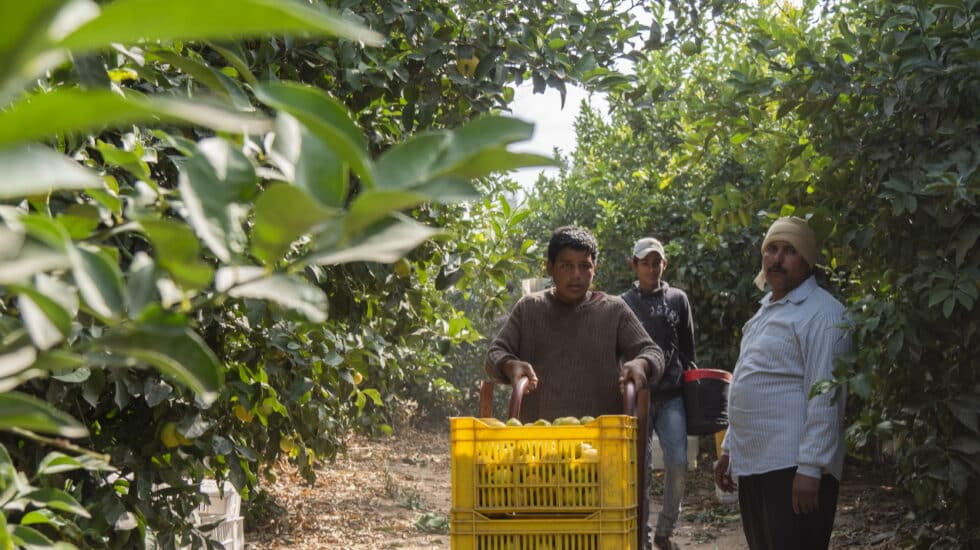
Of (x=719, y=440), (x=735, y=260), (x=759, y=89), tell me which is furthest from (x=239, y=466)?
(x=735, y=260)

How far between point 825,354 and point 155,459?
2217 millimetres

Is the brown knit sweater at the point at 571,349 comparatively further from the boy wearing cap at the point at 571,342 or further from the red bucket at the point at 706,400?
the red bucket at the point at 706,400

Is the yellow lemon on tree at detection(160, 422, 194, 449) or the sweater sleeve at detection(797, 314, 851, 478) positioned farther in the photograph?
the sweater sleeve at detection(797, 314, 851, 478)

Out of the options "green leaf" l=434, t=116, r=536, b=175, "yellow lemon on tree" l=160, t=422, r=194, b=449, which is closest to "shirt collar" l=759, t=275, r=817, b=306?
"yellow lemon on tree" l=160, t=422, r=194, b=449

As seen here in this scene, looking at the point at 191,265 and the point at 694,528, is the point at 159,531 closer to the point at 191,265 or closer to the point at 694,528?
the point at 191,265

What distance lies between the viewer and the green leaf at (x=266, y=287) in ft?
1.63

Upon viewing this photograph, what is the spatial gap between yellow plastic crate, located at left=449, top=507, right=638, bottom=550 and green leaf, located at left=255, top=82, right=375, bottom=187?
9.25ft

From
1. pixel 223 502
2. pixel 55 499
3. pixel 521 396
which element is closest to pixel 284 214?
pixel 55 499

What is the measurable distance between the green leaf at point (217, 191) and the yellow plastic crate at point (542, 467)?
266 cm

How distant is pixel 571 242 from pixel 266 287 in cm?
378

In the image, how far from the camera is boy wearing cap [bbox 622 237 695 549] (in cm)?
605

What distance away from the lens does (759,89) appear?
3951mm

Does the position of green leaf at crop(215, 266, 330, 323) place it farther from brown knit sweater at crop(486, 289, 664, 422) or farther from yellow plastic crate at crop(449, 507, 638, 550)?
brown knit sweater at crop(486, 289, 664, 422)

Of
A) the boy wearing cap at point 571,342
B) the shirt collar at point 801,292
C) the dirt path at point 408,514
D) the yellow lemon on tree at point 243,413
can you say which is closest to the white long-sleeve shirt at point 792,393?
the shirt collar at point 801,292
